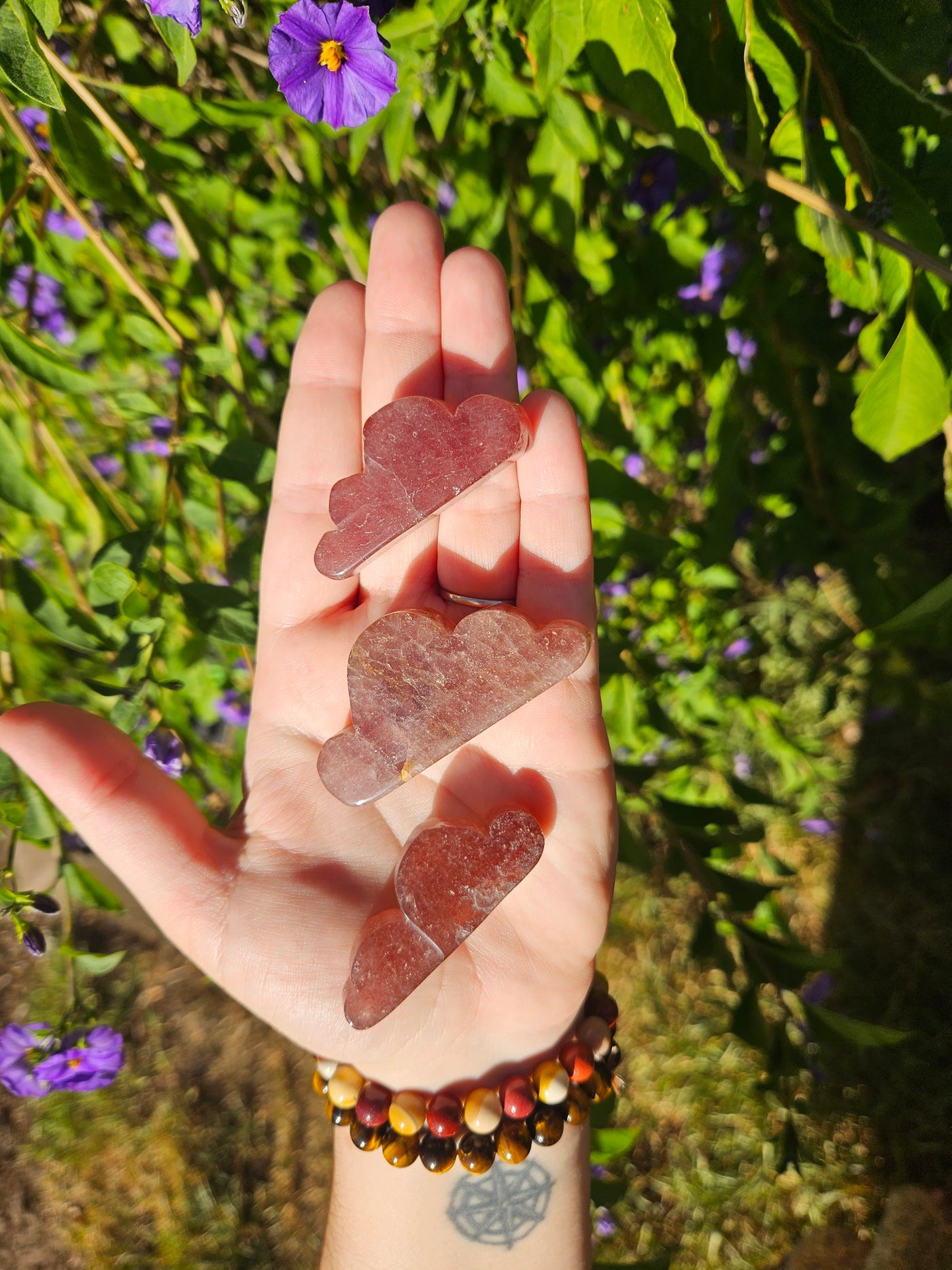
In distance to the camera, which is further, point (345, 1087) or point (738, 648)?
point (738, 648)

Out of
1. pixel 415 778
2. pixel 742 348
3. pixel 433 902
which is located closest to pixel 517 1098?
pixel 433 902

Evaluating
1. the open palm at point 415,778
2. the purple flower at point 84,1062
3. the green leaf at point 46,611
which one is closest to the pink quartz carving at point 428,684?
the open palm at point 415,778

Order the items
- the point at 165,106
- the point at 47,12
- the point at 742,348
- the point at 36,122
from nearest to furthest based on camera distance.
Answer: the point at 47,12 → the point at 165,106 → the point at 36,122 → the point at 742,348

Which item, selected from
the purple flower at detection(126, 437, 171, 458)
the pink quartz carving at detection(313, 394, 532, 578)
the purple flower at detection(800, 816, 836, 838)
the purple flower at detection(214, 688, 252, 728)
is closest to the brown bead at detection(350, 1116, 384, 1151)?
the pink quartz carving at detection(313, 394, 532, 578)

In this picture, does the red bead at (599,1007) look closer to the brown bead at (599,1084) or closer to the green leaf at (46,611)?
the brown bead at (599,1084)

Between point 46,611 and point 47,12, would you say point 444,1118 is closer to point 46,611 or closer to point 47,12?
point 46,611

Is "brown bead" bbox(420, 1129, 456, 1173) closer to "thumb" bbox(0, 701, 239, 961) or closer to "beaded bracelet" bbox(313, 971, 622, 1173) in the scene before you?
"beaded bracelet" bbox(313, 971, 622, 1173)
